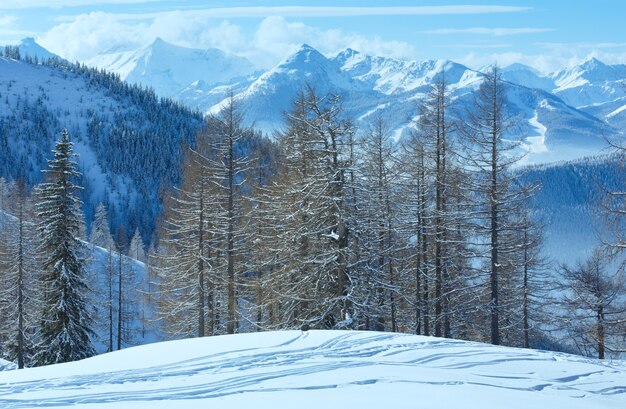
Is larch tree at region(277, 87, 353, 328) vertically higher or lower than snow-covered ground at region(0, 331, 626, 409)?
higher

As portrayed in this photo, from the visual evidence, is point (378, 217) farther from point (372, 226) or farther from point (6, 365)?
point (6, 365)

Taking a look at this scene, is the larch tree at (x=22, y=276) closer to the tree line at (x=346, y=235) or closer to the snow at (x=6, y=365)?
the tree line at (x=346, y=235)

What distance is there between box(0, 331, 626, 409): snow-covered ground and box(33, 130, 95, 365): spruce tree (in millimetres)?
12268

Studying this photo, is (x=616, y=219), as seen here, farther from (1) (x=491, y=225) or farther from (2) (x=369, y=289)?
(2) (x=369, y=289)

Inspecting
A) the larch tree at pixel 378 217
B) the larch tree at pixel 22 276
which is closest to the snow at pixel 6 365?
the larch tree at pixel 22 276

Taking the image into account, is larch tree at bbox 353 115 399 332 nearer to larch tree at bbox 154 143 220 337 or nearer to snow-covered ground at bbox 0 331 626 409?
larch tree at bbox 154 143 220 337

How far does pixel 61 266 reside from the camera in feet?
78.7

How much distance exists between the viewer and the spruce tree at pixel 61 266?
2381 cm

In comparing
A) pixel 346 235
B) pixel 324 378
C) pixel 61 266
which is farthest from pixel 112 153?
pixel 324 378

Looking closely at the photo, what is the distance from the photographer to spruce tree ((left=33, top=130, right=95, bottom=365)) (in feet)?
78.1

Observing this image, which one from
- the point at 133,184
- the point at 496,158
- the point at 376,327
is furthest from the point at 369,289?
the point at 133,184

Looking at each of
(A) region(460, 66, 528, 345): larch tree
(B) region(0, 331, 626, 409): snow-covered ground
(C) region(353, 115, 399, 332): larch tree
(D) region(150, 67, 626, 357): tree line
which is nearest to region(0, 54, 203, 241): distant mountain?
(D) region(150, 67, 626, 357): tree line

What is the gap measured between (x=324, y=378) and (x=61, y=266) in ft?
59.4

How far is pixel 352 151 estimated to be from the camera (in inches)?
854
